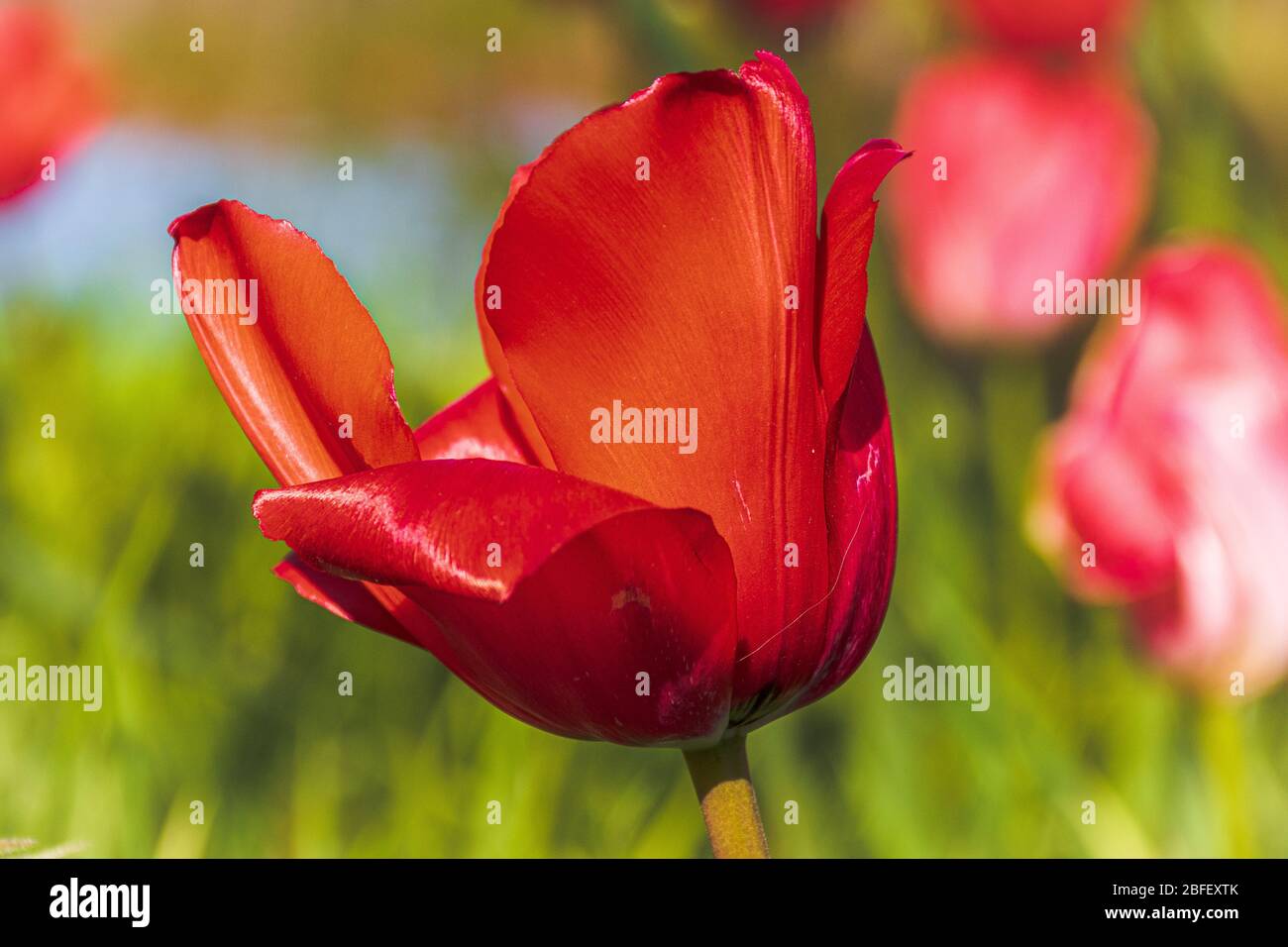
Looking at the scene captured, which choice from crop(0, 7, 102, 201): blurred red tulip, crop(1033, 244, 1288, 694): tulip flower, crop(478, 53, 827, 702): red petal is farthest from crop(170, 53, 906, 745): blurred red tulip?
crop(0, 7, 102, 201): blurred red tulip

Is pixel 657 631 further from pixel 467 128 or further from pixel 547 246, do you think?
pixel 467 128

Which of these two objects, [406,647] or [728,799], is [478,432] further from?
[406,647]

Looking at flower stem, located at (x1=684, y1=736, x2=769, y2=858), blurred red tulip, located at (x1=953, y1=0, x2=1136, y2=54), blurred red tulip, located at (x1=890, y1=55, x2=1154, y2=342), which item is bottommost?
flower stem, located at (x1=684, y1=736, x2=769, y2=858)

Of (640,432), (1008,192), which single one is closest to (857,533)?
(640,432)

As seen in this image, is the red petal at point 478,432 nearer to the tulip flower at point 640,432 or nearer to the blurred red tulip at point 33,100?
the tulip flower at point 640,432

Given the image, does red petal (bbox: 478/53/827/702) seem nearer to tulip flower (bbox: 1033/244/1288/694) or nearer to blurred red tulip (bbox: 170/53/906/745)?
blurred red tulip (bbox: 170/53/906/745)

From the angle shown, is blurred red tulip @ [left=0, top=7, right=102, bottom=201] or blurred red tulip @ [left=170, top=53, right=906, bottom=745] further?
blurred red tulip @ [left=0, top=7, right=102, bottom=201]
